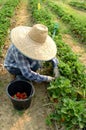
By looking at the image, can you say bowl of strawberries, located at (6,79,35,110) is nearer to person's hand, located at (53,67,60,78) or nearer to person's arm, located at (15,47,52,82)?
person's arm, located at (15,47,52,82)

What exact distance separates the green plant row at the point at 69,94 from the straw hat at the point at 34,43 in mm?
636

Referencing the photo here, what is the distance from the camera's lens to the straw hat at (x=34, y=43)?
4906 mm

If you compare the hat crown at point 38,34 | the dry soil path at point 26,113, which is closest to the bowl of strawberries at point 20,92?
the dry soil path at point 26,113

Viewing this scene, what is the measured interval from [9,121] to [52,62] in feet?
5.34

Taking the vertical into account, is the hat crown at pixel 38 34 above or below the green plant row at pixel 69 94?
above

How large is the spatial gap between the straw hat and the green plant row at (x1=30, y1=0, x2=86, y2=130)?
64 centimetres

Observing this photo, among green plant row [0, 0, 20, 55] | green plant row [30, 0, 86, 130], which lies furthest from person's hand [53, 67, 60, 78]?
green plant row [0, 0, 20, 55]

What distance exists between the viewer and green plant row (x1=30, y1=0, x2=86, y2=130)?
4.48 m

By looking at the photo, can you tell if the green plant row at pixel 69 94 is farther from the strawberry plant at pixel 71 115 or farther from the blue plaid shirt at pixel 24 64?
the blue plaid shirt at pixel 24 64

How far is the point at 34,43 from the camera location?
5027 mm

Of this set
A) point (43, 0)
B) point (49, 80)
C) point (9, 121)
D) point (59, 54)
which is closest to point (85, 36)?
point (59, 54)

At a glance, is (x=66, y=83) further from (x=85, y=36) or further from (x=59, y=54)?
(x=85, y=36)

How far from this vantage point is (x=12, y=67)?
5.59 metres

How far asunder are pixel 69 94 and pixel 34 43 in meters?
1.21
